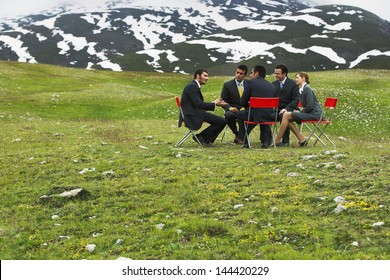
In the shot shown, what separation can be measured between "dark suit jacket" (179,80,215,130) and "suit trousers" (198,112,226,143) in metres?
0.34

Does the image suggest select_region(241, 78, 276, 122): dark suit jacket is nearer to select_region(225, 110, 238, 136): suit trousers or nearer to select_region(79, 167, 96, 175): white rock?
select_region(225, 110, 238, 136): suit trousers

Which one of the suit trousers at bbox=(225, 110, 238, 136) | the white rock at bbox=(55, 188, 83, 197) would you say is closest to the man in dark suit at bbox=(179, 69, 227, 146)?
the suit trousers at bbox=(225, 110, 238, 136)

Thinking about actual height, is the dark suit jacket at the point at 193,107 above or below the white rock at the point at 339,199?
below

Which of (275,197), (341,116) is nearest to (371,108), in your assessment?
(341,116)

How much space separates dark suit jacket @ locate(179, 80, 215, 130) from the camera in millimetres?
20156

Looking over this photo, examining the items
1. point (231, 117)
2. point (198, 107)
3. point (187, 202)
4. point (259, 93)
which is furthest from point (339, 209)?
point (231, 117)

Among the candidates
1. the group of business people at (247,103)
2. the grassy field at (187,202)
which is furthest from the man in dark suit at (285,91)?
the grassy field at (187,202)

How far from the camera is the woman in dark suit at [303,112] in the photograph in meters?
20.0

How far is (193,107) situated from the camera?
2058cm

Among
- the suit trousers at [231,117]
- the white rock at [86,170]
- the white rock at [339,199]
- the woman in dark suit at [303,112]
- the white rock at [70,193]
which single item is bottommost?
the white rock at [86,170]

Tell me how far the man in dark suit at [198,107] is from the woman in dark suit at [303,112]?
2.82m

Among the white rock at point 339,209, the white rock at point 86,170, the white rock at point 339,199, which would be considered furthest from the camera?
the white rock at point 86,170

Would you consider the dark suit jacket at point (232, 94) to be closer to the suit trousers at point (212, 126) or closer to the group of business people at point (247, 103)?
the group of business people at point (247, 103)
